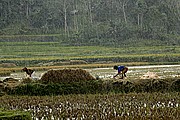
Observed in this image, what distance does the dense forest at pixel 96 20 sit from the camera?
250 feet

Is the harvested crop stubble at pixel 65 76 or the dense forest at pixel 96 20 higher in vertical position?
the dense forest at pixel 96 20

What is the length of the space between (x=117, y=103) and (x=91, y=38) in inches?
2424

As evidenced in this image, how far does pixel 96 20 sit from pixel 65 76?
70.9 meters

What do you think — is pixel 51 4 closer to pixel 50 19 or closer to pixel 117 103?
pixel 50 19

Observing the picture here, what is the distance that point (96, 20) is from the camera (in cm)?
8806

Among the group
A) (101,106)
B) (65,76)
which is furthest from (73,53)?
(101,106)

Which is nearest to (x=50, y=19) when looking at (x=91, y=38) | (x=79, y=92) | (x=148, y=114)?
(x=91, y=38)

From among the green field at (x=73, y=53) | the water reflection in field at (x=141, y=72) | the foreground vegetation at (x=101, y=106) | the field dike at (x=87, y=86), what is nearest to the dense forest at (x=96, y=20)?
the green field at (x=73, y=53)

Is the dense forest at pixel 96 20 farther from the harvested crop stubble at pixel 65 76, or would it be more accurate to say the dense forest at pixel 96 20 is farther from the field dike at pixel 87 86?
the field dike at pixel 87 86

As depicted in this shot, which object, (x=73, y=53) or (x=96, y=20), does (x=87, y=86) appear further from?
(x=96, y=20)

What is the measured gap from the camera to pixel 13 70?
36.3m

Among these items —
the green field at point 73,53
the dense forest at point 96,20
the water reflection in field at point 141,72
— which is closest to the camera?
the water reflection in field at point 141,72

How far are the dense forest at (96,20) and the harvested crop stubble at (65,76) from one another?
5261 cm

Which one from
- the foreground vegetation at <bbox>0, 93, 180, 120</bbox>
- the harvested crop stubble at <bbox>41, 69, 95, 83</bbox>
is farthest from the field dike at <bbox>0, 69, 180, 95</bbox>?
the foreground vegetation at <bbox>0, 93, 180, 120</bbox>
